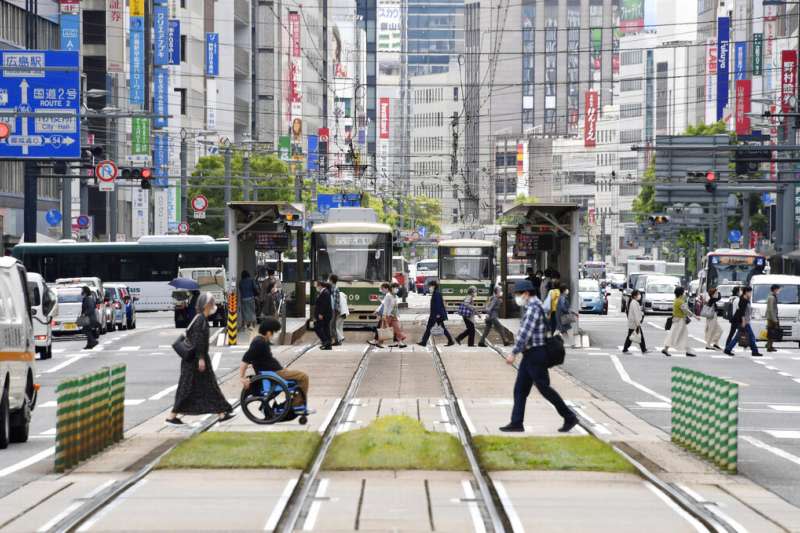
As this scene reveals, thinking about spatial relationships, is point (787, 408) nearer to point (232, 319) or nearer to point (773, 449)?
point (773, 449)

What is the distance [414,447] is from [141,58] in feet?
234

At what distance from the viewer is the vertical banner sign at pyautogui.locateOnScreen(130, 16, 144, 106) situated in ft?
280

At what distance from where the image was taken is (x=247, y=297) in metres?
43.8

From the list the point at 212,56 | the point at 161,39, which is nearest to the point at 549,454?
the point at 161,39

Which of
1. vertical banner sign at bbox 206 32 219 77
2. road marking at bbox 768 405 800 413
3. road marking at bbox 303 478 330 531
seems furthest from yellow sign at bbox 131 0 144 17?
road marking at bbox 303 478 330 531

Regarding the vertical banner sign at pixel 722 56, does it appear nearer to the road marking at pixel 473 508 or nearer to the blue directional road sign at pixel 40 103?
the blue directional road sign at pixel 40 103

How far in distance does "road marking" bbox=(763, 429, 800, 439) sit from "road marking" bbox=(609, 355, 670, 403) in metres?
4.88

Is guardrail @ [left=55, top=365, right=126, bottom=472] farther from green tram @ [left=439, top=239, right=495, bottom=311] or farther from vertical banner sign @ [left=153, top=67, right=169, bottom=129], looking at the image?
vertical banner sign @ [left=153, top=67, right=169, bottom=129]

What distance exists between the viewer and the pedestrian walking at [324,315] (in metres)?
37.7

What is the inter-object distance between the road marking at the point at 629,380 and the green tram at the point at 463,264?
26.9m

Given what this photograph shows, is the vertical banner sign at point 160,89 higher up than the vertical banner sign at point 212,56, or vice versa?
the vertical banner sign at point 212,56

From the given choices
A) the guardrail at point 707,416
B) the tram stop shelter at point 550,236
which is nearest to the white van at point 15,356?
the guardrail at point 707,416

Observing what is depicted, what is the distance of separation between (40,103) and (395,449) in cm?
2973

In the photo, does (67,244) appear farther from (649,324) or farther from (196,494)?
(196,494)
